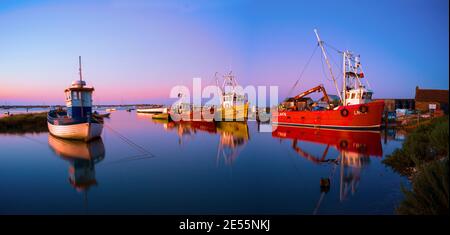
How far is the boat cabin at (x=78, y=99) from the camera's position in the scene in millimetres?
23734

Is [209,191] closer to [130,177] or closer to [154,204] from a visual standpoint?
[154,204]

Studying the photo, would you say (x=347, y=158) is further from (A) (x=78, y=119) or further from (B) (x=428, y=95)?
(B) (x=428, y=95)

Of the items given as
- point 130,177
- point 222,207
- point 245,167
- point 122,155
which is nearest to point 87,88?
point 122,155

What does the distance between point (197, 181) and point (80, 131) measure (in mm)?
14767

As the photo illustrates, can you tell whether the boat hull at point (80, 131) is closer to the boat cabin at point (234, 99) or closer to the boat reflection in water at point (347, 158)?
the boat reflection in water at point (347, 158)

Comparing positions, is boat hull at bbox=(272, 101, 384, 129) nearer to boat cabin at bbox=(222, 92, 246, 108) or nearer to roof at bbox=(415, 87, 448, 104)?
boat cabin at bbox=(222, 92, 246, 108)

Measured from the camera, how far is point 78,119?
22.6 metres

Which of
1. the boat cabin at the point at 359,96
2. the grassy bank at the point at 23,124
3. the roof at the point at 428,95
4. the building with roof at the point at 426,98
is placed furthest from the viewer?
the roof at the point at 428,95

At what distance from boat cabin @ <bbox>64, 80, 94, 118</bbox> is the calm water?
137 inches

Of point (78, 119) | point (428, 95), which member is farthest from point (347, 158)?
point (428, 95)

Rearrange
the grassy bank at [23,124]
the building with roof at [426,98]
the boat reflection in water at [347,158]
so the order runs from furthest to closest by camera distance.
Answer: the building with roof at [426,98]
the grassy bank at [23,124]
the boat reflection in water at [347,158]

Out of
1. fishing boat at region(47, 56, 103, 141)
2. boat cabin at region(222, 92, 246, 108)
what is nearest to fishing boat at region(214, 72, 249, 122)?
boat cabin at region(222, 92, 246, 108)

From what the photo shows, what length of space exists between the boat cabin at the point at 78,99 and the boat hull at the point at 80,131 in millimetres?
1201

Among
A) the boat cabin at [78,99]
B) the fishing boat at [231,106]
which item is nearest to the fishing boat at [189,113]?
the fishing boat at [231,106]
